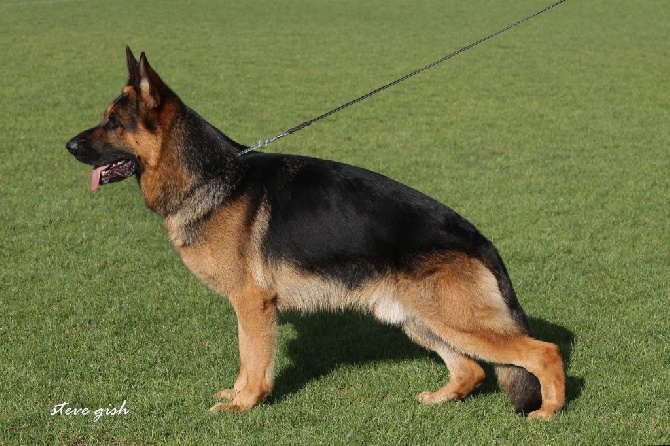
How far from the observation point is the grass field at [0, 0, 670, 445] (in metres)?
5.07

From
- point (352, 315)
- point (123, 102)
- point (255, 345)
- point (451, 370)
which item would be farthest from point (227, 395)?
point (123, 102)

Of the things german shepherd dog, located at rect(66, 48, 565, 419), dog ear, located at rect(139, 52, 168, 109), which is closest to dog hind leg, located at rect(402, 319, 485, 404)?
german shepherd dog, located at rect(66, 48, 565, 419)

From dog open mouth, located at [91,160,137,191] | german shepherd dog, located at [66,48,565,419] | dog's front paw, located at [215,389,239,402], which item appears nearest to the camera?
german shepherd dog, located at [66,48,565,419]

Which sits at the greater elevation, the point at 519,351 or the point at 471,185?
the point at 519,351

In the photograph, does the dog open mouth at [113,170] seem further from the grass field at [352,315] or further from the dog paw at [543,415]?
the dog paw at [543,415]

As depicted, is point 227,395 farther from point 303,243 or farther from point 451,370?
point 451,370

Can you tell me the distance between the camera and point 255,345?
16.8 ft

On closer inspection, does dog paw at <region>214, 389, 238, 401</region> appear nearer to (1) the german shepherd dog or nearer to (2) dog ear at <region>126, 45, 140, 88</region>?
(1) the german shepherd dog

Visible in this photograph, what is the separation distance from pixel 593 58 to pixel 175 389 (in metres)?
19.6

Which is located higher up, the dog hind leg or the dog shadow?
the dog hind leg

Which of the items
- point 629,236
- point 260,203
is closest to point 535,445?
point 260,203

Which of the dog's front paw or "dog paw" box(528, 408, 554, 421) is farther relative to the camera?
the dog's front paw

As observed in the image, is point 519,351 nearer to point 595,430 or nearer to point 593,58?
point 595,430

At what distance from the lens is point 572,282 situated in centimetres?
747
